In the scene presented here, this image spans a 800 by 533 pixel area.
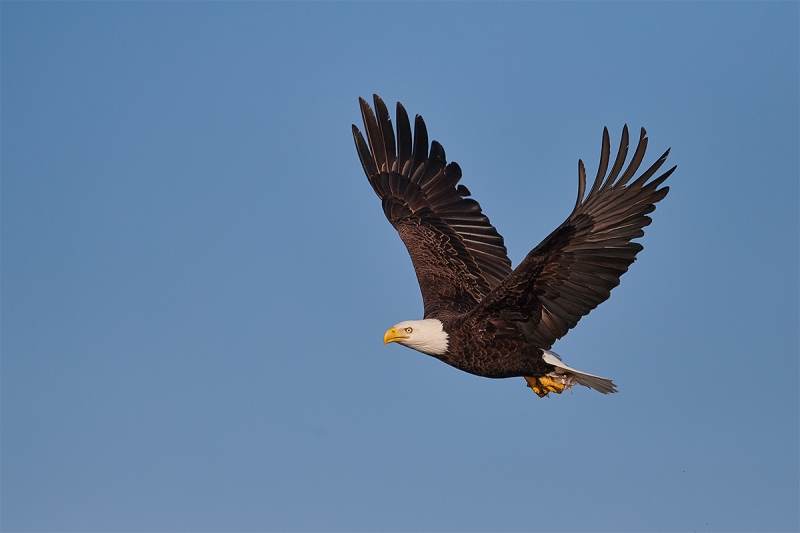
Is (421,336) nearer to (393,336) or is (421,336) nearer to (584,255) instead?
(393,336)

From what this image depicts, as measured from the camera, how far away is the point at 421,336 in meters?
9.20

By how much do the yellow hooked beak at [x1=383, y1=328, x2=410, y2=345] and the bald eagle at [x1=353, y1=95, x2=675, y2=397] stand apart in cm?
1

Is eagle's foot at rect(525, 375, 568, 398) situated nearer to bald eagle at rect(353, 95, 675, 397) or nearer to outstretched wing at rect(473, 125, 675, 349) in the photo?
bald eagle at rect(353, 95, 675, 397)

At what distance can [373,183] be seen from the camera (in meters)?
12.2

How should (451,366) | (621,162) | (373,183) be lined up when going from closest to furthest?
(621,162) < (451,366) < (373,183)

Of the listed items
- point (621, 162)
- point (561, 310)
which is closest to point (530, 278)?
point (561, 310)

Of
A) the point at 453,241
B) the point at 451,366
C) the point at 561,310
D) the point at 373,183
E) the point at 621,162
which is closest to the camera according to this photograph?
the point at 621,162

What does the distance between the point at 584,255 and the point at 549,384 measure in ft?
5.90

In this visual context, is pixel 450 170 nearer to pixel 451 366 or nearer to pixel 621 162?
pixel 451 366

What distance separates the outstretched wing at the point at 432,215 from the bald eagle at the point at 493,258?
0.01 m

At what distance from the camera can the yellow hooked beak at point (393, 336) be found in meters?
9.23

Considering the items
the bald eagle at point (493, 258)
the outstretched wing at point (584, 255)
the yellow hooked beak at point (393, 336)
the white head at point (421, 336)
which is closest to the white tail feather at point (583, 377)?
the bald eagle at point (493, 258)

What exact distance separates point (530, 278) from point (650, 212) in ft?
3.81

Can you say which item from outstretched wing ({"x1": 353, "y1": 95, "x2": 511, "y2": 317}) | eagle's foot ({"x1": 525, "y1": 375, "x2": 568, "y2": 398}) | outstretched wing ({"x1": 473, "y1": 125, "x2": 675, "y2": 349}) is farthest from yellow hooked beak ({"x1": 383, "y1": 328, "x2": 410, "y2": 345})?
eagle's foot ({"x1": 525, "y1": 375, "x2": 568, "y2": 398})
